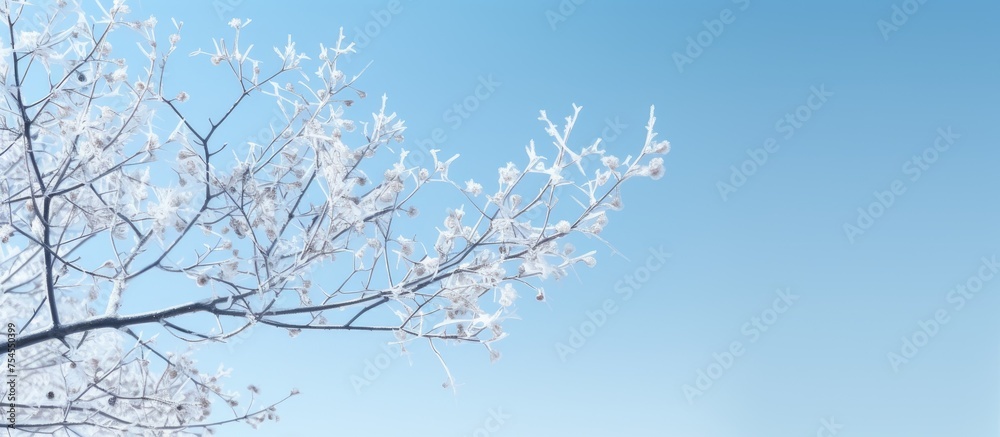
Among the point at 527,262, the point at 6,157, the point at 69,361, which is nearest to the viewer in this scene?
the point at 527,262

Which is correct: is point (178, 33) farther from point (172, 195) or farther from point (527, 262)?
point (527, 262)

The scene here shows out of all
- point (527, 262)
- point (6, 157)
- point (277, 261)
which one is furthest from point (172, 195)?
point (527, 262)

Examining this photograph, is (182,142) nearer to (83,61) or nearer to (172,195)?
(172,195)

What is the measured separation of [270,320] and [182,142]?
0.94m

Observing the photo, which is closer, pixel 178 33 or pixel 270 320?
pixel 270 320

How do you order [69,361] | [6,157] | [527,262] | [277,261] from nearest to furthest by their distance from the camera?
[527,262] → [277,261] → [69,361] → [6,157]

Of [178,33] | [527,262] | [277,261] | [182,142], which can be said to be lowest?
[527,262]

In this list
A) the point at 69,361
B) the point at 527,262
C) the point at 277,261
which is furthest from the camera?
the point at 69,361

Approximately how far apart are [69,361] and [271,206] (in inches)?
53.5

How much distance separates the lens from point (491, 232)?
2924 mm

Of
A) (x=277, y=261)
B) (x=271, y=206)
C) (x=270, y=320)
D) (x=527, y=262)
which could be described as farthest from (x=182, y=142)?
(x=527, y=262)

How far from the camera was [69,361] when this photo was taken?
3.45 metres

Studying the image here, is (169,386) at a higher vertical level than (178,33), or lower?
lower


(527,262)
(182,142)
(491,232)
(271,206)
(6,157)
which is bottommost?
(527,262)
